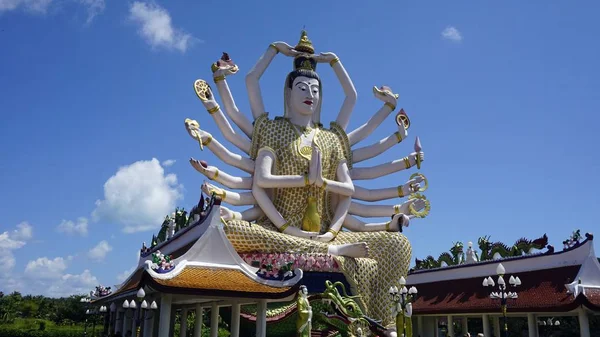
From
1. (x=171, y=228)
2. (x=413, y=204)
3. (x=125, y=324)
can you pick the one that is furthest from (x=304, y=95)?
(x=125, y=324)

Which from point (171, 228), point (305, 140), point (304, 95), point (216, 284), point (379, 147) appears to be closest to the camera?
point (216, 284)

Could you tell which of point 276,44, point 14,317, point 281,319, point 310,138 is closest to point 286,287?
point 281,319

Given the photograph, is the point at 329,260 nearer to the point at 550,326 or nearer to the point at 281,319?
the point at 281,319

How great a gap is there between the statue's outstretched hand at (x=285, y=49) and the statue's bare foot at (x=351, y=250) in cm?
830

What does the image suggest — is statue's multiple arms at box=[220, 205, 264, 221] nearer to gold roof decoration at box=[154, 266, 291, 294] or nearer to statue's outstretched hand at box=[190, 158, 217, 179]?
statue's outstretched hand at box=[190, 158, 217, 179]

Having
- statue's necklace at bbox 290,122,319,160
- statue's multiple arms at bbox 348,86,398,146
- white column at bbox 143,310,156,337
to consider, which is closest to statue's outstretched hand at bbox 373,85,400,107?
statue's multiple arms at bbox 348,86,398,146

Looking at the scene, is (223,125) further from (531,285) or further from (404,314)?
(531,285)

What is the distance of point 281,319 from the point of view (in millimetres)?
17562

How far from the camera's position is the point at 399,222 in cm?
2116

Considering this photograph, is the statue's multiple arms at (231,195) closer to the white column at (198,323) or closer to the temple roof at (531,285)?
the white column at (198,323)

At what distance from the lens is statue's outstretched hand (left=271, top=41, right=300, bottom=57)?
22.9 metres

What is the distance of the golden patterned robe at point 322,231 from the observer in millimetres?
18750

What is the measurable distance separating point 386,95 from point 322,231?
643 centimetres

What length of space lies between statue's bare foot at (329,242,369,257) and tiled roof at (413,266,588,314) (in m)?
4.33
